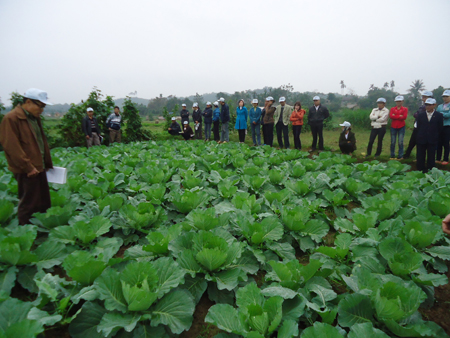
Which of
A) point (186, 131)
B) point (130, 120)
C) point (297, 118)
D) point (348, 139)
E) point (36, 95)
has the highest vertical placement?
point (36, 95)

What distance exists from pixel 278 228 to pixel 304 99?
1708 inches

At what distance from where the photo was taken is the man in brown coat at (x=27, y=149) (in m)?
2.56

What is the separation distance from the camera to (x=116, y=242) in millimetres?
2236

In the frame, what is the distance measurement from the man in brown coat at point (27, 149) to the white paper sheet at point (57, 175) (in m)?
0.12

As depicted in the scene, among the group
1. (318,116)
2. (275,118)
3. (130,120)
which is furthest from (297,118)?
(130,120)

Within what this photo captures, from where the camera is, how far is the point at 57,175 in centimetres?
307

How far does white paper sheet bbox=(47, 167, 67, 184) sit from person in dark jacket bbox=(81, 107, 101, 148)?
6474 mm

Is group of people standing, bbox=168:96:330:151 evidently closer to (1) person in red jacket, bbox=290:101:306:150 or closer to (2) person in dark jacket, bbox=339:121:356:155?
(1) person in red jacket, bbox=290:101:306:150

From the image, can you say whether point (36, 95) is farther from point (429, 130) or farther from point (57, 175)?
point (429, 130)

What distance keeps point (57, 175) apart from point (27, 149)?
49 cm

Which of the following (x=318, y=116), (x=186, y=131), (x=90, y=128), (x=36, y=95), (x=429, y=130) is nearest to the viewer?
(x=36, y=95)

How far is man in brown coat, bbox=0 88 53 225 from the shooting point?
2.56m

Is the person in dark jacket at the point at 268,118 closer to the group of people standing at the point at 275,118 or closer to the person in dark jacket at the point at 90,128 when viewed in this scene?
the group of people standing at the point at 275,118

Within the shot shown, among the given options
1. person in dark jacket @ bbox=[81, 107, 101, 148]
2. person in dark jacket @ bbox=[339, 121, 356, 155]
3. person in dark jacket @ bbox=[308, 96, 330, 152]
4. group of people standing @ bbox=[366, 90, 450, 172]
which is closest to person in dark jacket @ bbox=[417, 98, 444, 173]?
group of people standing @ bbox=[366, 90, 450, 172]
